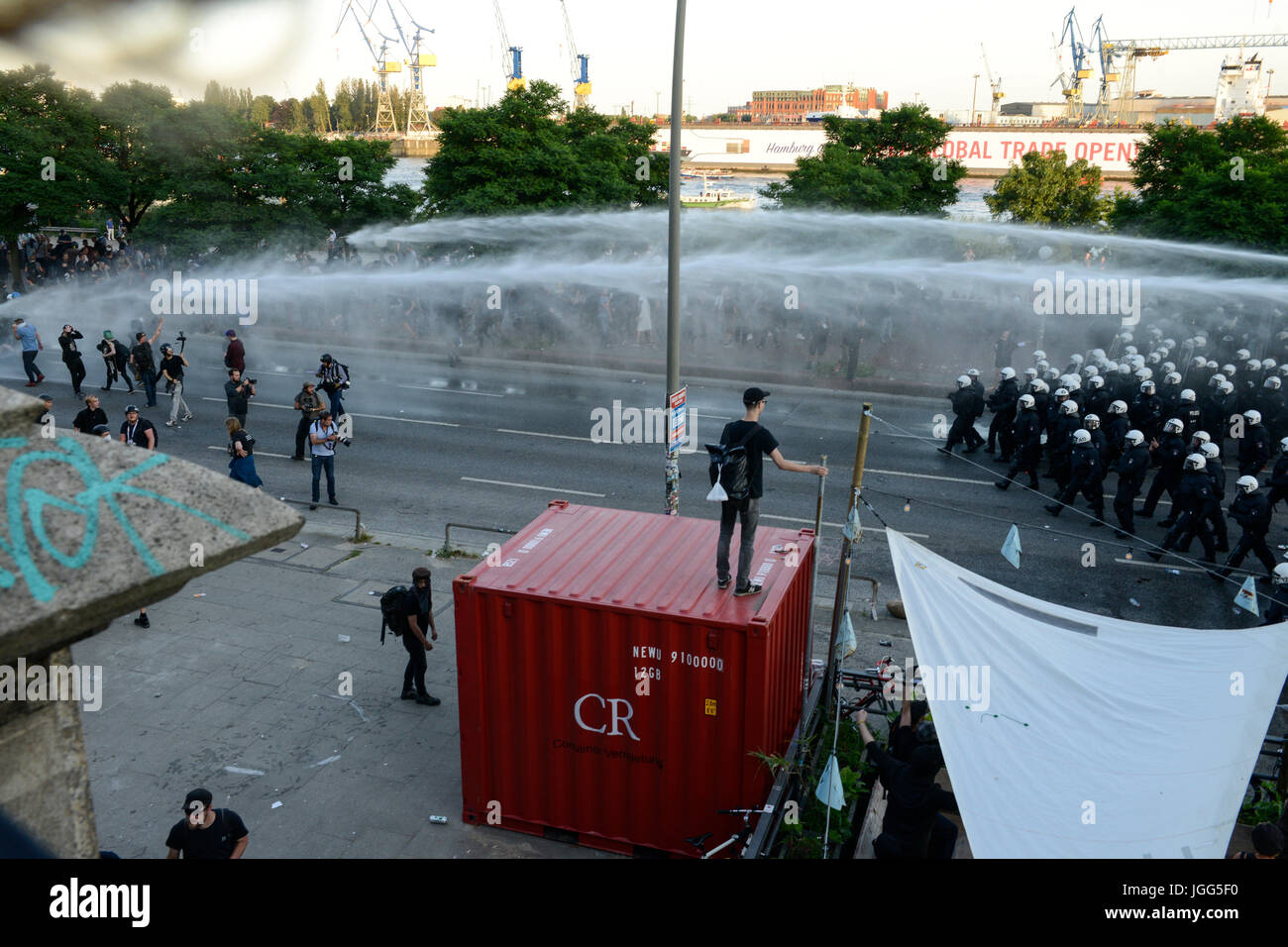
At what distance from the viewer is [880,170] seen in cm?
2892

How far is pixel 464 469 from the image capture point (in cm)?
1784

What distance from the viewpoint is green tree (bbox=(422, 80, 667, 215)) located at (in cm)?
2831

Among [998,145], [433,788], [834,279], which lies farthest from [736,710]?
[998,145]

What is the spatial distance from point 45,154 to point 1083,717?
34575 mm

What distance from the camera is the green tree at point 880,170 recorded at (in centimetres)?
2730

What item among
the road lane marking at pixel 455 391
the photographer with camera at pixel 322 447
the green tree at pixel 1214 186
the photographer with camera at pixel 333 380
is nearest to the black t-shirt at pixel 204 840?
the photographer with camera at pixel 322 447

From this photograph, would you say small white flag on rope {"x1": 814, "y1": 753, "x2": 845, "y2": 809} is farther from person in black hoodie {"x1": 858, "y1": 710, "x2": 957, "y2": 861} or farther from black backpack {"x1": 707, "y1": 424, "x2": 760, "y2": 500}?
black backpack {"x1": 707, "y1": 424, "x2": 760, "y2": 500}

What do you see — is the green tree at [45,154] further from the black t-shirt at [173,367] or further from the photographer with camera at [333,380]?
the photographer with camera at [333,380]

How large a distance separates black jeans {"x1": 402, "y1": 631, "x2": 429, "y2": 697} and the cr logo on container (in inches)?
107

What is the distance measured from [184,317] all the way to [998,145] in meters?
71.8

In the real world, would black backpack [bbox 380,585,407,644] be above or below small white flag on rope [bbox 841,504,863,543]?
below

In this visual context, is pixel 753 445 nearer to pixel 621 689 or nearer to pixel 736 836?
pixel 621 689

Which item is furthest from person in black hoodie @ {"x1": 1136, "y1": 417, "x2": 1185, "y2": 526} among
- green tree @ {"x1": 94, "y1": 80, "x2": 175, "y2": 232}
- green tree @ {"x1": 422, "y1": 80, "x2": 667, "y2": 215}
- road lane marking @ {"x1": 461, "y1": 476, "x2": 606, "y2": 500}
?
green tree @ {"x1": 94, "y1": 80, "x2": 175, "y2": 232}
